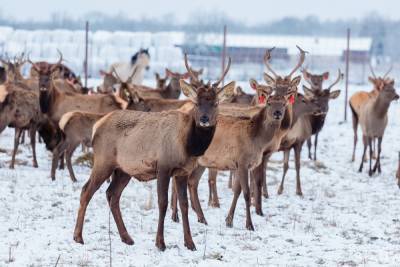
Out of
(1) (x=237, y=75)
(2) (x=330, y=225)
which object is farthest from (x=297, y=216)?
(1) (x=237, y=75)

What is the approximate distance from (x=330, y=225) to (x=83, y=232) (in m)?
2.96

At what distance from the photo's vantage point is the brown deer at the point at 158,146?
7676 mm

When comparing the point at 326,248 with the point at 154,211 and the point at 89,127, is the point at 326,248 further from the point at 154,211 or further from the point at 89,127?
the point at 89,127

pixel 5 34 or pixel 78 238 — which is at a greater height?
pixel 5 34

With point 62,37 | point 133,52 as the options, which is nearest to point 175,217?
point 133,52

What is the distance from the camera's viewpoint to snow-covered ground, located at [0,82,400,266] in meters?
7.45

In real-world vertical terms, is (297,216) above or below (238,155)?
below

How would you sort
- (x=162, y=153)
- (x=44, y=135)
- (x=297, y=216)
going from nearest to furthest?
1. (x=162, y=153)
2. (x=297, y=216)
3. (x=44, y=135)

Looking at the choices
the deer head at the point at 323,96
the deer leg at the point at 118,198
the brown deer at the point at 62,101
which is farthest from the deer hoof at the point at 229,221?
the brown deer at the point at 62,101

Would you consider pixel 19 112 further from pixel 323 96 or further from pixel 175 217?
pixel 323 96

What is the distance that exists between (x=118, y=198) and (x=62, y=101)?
18.2 ft

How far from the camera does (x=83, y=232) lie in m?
8.27

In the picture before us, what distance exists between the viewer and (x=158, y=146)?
780 centimetres

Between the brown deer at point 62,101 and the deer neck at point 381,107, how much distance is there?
4774 millimetres
